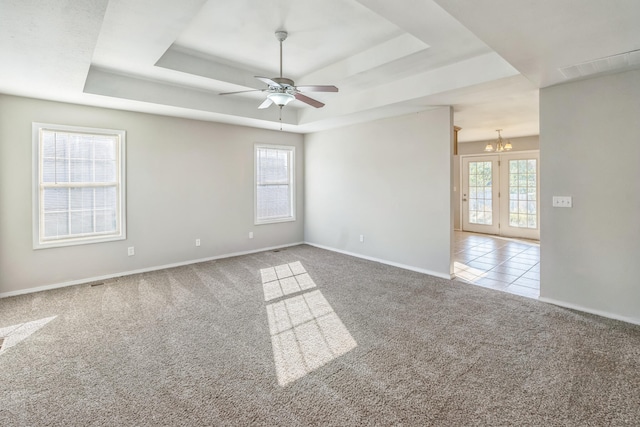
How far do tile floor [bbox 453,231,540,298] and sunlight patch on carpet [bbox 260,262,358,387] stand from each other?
7.48 ft

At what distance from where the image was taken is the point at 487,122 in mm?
6047

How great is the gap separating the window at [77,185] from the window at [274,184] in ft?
7.82

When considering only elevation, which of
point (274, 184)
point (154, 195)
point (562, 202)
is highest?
point (274, 184)

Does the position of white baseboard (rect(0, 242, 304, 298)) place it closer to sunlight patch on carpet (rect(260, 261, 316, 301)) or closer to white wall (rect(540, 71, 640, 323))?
sunlight patch on carpet (rect(260, 261, 316, 301))

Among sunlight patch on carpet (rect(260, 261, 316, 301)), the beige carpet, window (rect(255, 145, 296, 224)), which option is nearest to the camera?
the beige carpet

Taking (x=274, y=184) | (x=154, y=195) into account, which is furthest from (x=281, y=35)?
(x=274, y=184)

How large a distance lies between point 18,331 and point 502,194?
9.29 meters

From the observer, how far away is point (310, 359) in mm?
2518

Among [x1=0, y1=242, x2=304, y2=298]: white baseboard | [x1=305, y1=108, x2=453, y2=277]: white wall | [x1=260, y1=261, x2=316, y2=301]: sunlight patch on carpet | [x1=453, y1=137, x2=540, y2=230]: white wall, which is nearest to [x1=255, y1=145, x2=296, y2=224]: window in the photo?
[x1=305, y1=108, x2=453, y2=277]: white wall

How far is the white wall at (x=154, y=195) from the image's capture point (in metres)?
3.97

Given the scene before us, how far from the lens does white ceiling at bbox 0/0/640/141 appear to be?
2152 millimetres

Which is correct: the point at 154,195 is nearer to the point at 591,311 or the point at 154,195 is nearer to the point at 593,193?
the point at 593,193

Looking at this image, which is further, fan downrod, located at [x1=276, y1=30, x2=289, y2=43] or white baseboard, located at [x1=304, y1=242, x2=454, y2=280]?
white baseboard, located at [x1=304, y1=242, x2=454, y2=280]

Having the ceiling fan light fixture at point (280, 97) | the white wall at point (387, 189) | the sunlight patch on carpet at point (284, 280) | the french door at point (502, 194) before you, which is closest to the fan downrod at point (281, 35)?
the ceiling fan light fixture at point (280, 97)
